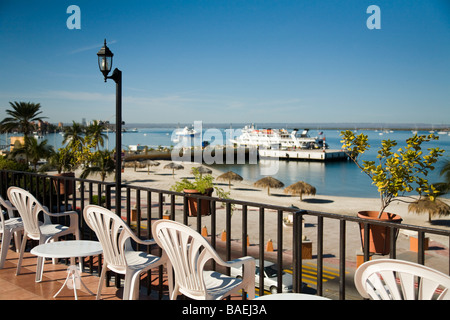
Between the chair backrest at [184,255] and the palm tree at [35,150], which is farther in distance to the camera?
→ the palm tree at [35,150]

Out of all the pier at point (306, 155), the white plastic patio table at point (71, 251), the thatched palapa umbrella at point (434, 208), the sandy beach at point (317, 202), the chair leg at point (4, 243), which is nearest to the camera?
the white plastic patio table at point (71, 251)

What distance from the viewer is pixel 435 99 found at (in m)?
160

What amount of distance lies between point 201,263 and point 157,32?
86.6 metres

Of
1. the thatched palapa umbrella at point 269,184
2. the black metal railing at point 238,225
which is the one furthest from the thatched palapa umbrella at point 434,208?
the thatched palapa umbrella at point 269,184

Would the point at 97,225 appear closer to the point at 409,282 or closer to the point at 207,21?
the point at 409,282

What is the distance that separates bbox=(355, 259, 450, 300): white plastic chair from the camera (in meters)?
1.59

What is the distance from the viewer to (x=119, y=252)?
3.11 m

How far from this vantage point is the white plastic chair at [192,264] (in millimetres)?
2352

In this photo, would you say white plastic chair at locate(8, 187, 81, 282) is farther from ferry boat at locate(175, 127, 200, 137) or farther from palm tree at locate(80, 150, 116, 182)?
ferry boat at locate(175, 127, 200, 137)

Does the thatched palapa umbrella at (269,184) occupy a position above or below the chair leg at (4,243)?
below

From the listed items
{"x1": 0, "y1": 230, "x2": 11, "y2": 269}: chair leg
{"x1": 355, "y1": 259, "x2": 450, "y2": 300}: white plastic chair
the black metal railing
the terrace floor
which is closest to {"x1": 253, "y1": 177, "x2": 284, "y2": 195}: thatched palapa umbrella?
the black metal railing

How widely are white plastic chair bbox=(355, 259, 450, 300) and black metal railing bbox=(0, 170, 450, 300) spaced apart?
0.38 meters

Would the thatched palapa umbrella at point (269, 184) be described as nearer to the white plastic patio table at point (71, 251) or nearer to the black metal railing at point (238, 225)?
the black metal railing at point (238, 225)

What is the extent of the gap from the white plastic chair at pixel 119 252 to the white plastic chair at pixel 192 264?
0.46 metres
